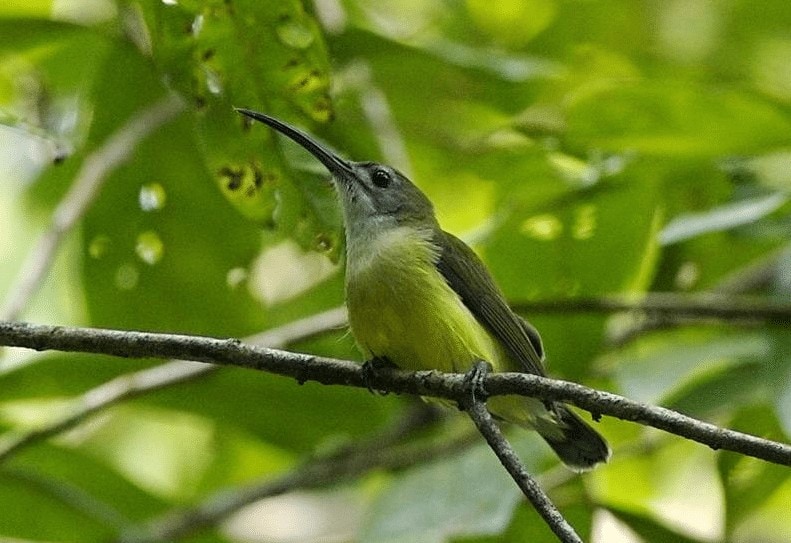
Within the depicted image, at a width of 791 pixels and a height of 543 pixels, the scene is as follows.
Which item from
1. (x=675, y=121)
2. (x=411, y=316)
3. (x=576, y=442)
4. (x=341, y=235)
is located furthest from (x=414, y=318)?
(x=675, y=121)

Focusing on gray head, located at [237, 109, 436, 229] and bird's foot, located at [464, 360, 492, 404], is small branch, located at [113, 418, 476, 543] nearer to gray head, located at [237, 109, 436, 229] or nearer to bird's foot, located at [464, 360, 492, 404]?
gray head, located at [237, 109, 436, 229]

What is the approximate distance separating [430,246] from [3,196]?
3.06m

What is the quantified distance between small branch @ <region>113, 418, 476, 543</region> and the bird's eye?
43.4 inches

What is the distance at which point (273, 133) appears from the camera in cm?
369

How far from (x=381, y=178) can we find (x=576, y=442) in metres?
1.21

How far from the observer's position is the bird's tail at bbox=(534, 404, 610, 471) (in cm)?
402

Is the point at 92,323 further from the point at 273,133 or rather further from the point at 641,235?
the point at 641,235

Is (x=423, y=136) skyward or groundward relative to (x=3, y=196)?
groundward

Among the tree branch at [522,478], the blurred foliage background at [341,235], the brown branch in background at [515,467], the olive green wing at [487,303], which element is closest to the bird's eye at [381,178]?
the blurred foliage background at [341,235]

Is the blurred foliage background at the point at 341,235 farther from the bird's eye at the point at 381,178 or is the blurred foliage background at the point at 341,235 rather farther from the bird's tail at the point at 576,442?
the bird's tail at the point at 576,442

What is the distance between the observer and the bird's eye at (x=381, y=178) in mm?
4562

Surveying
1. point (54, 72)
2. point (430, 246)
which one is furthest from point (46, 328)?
point (54, 72)

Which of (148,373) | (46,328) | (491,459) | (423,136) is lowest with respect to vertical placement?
(46,328)

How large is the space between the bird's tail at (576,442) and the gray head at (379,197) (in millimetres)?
860
